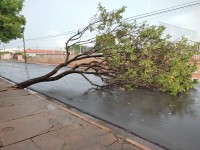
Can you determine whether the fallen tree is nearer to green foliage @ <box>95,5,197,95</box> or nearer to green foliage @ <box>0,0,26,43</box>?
green foliage @ <box>95,5,197,95</box>

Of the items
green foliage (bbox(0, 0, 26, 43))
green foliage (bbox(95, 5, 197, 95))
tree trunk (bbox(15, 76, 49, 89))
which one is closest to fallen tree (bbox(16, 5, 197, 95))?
green foliage (bbox(95, 5, 197, 95))

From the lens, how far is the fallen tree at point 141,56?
8.14m

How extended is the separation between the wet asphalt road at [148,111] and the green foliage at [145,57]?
0.61m

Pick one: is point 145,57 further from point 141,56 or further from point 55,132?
point 55,132

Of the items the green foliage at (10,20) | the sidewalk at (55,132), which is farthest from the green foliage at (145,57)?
the green foliage at (10,20)

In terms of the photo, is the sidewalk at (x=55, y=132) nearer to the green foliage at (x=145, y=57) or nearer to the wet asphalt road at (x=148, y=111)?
the wet asphalt road at (x=148, y=111)

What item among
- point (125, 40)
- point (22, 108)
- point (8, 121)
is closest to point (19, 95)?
point (22, 108)

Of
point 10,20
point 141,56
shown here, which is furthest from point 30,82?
point 10,20

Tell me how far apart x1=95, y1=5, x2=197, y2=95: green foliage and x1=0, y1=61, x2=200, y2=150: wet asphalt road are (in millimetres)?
605

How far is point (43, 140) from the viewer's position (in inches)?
179

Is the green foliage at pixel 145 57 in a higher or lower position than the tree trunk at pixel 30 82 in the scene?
higher

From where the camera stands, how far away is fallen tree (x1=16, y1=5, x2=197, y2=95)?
8141mm

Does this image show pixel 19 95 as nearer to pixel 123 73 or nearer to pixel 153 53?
pixel 123 73

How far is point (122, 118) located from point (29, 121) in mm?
2528
